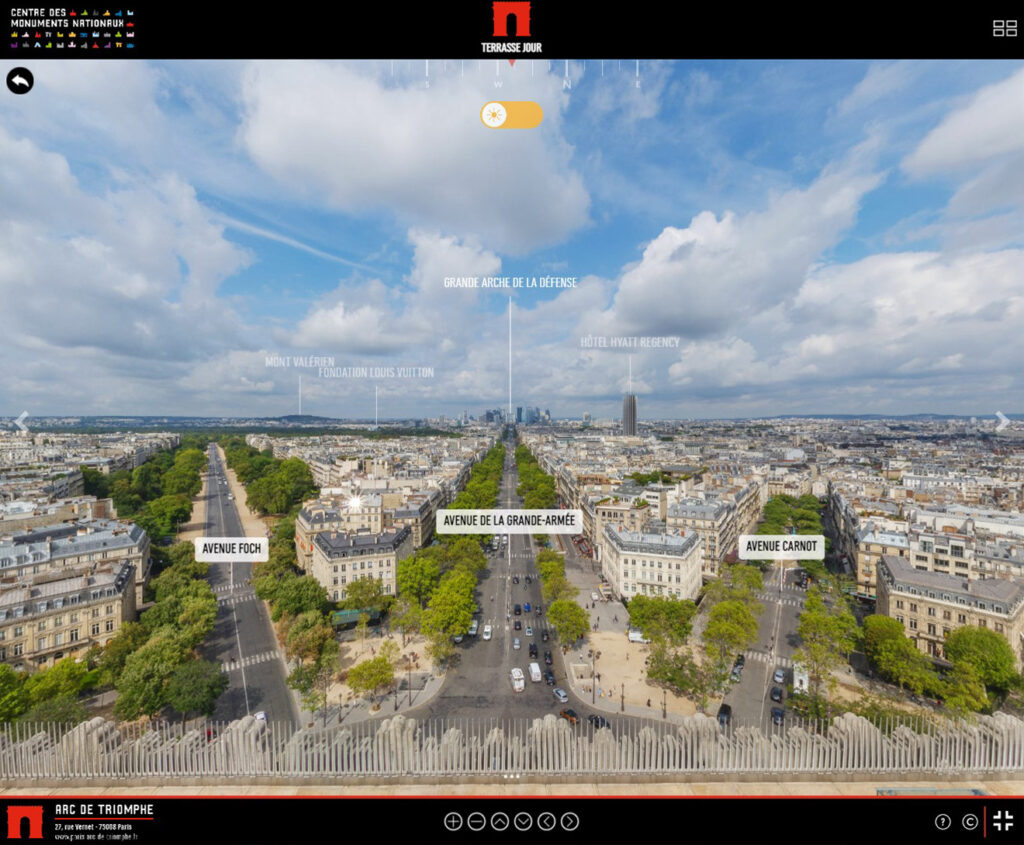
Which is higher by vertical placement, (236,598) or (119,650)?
(119,650)

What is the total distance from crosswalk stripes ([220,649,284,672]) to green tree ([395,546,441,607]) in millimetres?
3415

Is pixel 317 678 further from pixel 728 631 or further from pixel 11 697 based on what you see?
pixel 728 631

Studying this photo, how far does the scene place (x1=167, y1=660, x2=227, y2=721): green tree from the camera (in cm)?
794

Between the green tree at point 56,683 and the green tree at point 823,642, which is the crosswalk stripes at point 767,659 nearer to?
the green tree at point 823,642

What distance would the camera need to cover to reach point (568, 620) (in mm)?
11422

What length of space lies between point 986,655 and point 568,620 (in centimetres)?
865

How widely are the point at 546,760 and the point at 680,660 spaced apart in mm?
7289

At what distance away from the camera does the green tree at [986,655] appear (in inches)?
344

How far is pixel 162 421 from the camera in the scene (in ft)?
225

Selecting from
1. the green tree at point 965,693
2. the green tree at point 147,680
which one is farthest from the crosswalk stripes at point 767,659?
the green tree at point 147,680

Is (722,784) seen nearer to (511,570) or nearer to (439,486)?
(511,570)

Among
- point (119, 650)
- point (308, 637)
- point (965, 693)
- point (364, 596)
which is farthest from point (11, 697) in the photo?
point (965, 693)

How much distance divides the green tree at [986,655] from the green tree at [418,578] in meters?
12.3
